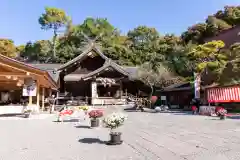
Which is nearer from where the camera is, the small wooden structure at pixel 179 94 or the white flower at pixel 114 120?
the white flower at pixel 114 120

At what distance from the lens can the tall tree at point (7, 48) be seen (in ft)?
165

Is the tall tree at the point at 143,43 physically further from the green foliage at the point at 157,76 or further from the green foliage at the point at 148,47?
the green foliage at the point at 157,76

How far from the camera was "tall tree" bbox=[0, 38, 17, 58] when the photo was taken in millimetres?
50353

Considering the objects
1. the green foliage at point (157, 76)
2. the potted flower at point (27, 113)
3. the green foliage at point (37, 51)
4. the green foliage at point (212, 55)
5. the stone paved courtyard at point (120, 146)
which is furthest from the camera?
the green foliage at point (37, 51)

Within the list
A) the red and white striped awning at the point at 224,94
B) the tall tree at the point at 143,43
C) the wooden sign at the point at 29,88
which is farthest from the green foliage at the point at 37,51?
the red and white striped awning at the point at 224,94

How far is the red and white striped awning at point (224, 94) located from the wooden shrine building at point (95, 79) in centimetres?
1024

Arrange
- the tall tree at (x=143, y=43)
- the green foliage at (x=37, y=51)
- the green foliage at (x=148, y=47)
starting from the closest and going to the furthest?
the green foliage at (x=148, y=47)
the tall tree at (x=143, y=43)
the green foliage at (x=37, y=51)

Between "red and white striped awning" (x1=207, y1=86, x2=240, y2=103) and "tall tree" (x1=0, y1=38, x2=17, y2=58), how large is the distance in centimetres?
4226

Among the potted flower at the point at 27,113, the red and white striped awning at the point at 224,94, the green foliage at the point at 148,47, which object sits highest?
the green foliage at the point at 148,47

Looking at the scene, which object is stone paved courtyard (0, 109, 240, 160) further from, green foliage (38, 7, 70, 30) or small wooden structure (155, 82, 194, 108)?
green foliage (38, 7, 70, 30)

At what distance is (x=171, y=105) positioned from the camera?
99.5ft

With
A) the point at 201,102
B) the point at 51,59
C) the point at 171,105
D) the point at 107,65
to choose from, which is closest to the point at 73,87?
the point at 107,65

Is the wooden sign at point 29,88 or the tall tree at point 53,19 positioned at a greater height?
the tall tree at point 53,19

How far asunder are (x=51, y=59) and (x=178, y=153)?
4384 centimetres
